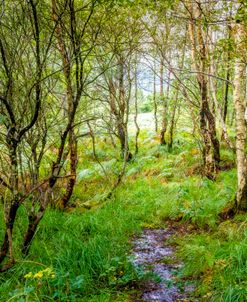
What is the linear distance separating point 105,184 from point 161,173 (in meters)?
1.60

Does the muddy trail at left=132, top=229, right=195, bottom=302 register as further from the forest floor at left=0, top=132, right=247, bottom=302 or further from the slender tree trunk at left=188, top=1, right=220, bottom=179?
the slender tree trunk at left=188, top=1, right=220, bottom=179

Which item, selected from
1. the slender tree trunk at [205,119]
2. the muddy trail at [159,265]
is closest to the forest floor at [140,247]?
the muddy trail at [159,265]

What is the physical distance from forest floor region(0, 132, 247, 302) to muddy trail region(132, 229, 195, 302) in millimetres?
14

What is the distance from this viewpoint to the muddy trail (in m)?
4.20

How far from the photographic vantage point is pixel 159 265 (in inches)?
200

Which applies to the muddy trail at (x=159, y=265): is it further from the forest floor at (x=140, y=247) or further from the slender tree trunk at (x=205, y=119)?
the slender tree trunk at (x=205, y=119)

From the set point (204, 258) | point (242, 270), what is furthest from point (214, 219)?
point (242, 270)

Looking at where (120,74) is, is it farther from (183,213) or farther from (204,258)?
(204,258)

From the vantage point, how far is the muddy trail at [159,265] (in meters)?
4.20

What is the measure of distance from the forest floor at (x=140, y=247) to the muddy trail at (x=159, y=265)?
0.01 m

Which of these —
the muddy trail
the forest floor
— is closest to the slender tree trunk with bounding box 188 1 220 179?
the forest floor

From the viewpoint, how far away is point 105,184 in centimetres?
992

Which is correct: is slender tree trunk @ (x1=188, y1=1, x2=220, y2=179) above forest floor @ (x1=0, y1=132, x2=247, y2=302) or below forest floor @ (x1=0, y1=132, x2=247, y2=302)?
above

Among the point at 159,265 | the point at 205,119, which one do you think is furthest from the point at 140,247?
the point at 205,119
